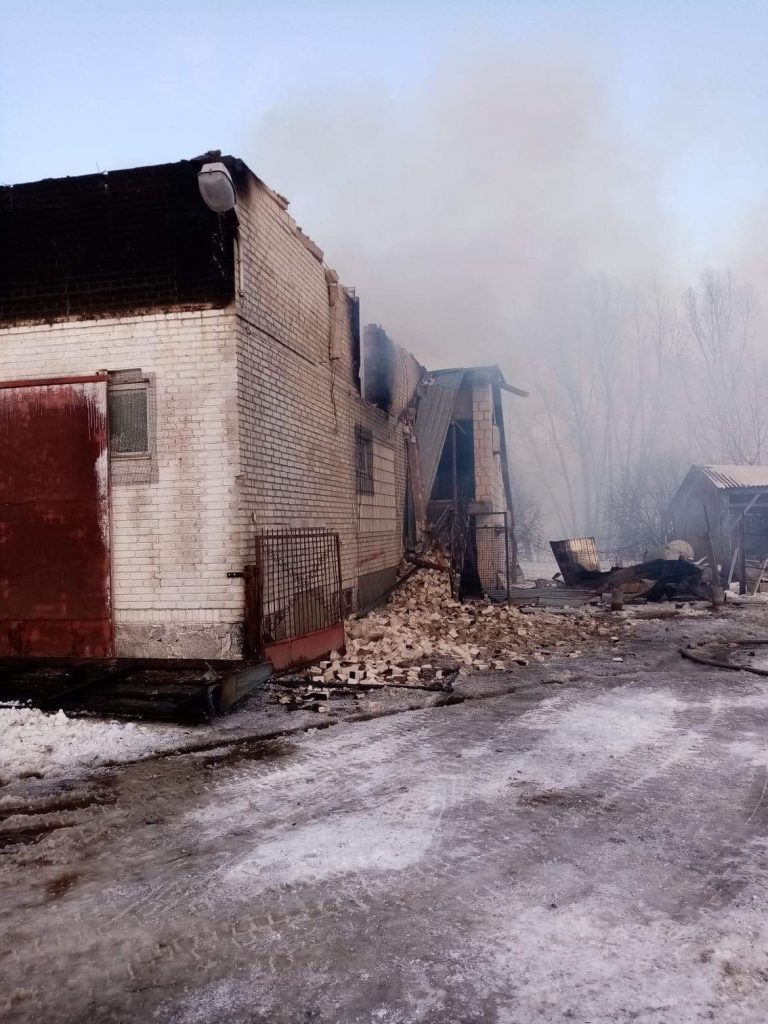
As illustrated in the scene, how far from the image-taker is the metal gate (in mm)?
7656

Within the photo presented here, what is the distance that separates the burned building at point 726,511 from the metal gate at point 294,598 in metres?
14.9

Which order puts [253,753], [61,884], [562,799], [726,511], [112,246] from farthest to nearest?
[726,511] < [112,246] < [253,753] < [562,799] < [61,884]

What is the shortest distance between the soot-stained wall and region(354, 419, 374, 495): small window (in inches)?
193

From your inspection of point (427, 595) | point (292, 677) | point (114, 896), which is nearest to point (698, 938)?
point (114, 896)

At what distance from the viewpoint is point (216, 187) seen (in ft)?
24.1

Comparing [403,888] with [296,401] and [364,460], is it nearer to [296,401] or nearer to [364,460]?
[296,401]

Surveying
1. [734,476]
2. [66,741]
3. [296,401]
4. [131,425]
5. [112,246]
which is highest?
[112,246]

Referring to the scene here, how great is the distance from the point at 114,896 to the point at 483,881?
174cm

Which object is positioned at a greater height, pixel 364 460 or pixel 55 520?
pixel 364 460

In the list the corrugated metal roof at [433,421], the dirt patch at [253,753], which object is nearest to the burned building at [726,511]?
the corrugated metal roof at [433,421]

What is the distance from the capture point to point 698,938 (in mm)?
2752

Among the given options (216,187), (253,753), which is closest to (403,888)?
(253,753)

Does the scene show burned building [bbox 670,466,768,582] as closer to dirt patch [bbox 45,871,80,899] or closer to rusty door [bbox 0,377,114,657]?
rusty door [bbox 0,377,114,657]

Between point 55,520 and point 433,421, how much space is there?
10.5m
